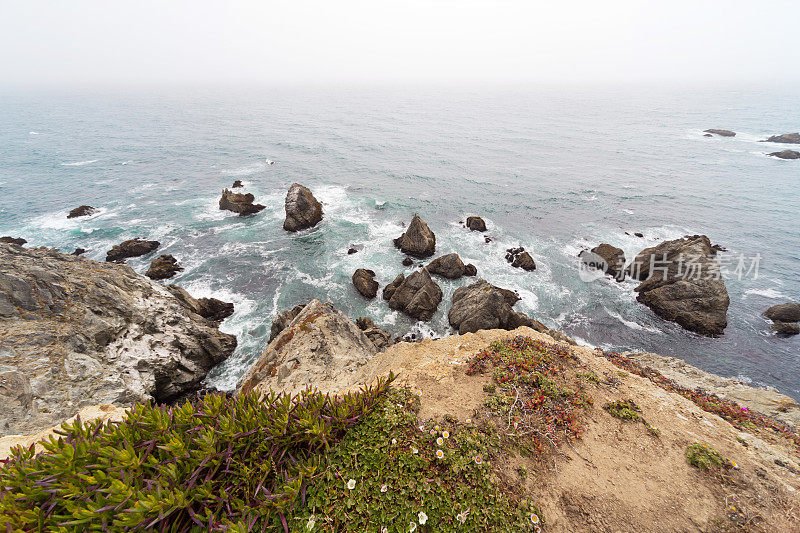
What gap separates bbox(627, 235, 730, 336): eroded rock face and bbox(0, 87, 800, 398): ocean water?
119 centimetres

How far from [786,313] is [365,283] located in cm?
3737

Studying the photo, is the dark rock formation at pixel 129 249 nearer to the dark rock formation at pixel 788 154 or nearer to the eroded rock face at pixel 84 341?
the eroded rock face at pixel 84 341

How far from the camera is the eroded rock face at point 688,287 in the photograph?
26.2m

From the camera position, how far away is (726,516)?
607cm

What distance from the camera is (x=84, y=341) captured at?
15.2 metres

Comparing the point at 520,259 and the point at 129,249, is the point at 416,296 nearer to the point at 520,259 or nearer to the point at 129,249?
the point at 520,259

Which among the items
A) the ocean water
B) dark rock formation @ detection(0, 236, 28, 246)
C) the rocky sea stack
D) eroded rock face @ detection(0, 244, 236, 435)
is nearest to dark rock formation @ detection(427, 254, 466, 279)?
the ocean water

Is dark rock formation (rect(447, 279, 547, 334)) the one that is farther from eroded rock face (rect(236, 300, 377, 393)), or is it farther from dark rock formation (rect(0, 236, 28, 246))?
dark rock formation (rect(0, 236, 28, 246))

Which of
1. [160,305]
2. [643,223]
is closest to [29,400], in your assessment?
[160,305]

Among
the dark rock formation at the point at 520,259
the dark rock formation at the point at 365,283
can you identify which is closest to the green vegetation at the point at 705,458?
the dark rock formation at the point at 365,283

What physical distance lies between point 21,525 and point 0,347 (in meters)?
15.3

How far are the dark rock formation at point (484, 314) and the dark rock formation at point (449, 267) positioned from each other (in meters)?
4.32

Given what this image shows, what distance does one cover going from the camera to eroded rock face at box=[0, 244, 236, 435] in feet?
40.3

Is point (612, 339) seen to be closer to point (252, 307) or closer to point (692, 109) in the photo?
point (252, 307)
